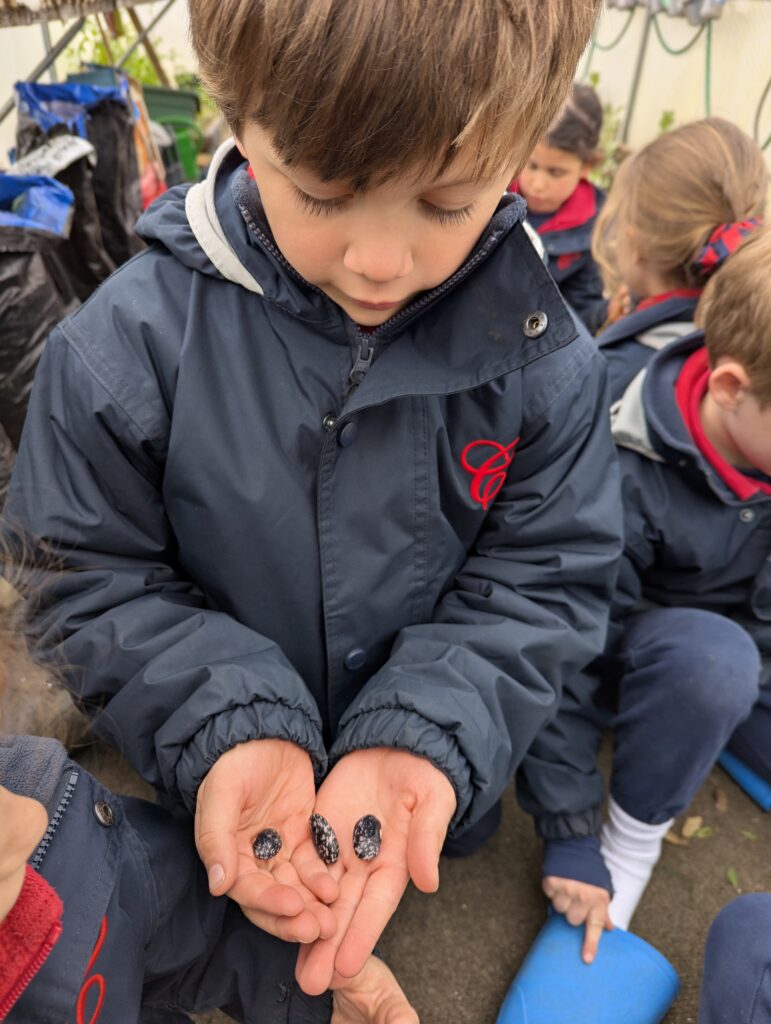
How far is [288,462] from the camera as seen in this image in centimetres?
154

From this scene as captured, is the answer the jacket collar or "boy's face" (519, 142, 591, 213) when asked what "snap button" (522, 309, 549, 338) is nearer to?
the jacket collar

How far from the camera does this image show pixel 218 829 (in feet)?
4.43

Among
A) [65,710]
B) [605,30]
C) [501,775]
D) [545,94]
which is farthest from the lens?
[605,30]

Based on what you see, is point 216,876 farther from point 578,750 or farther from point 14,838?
point 578,750

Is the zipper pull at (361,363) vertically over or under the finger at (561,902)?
over

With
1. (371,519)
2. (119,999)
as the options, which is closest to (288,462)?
(371,519)

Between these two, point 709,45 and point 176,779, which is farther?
point 709,45

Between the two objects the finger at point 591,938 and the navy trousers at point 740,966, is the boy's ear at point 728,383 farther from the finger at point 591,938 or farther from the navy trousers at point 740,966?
the finger at point 591,938

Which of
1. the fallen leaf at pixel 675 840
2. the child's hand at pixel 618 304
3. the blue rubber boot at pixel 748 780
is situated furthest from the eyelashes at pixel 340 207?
the child's hand at pixel 618 304

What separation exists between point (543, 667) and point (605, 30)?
33.1 ft

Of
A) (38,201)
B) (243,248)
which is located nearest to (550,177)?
(38,201)

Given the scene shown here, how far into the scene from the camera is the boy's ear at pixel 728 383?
214 cm

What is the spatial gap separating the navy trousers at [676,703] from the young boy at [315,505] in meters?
0.50

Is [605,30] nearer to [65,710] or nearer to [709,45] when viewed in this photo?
[709,45]
